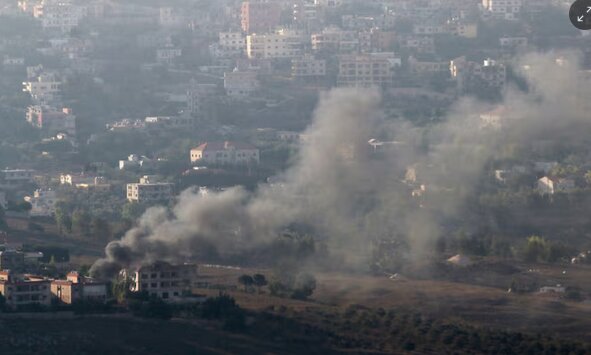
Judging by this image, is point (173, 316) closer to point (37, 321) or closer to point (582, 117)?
point (37, 321)

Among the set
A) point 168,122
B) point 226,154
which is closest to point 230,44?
point 168,122

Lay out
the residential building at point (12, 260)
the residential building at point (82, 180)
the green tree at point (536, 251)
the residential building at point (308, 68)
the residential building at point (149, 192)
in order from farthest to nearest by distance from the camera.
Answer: the residential building at point (308, 68)
the residential building at point (82, 180)
the residential building at point (149, 192)
the green tree at point (536, 251)
the residential building at point (12, 260)

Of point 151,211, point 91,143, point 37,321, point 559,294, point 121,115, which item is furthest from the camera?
point 121,115

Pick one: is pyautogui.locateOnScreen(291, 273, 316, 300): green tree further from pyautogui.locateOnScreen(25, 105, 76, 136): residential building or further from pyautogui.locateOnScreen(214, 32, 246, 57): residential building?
pyautogui.locateOnScreen(214, 32, 246, 57): residential building

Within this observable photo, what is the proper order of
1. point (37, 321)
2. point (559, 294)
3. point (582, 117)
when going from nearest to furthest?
point (37, 321), point (559, 294), point (582, 117)

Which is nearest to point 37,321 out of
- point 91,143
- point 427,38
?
point 91,143

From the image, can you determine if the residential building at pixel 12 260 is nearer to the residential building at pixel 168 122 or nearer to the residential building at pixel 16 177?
the residential building at pixel 16 177

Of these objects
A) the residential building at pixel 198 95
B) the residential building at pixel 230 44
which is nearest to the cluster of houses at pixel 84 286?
the residential building at pixel 198 95
